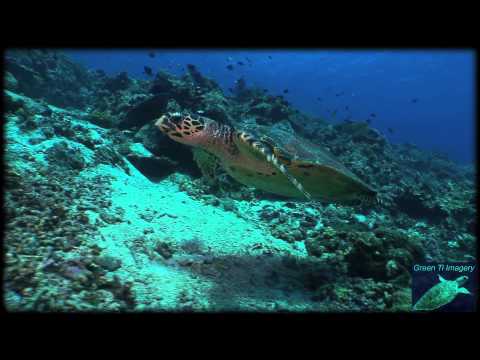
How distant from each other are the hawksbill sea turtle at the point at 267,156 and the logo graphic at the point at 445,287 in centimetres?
206

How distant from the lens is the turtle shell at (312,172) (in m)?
5.22

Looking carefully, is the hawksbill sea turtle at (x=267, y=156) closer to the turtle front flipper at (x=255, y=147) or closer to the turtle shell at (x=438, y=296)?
the turtle front flipper at (x=255, y=147)

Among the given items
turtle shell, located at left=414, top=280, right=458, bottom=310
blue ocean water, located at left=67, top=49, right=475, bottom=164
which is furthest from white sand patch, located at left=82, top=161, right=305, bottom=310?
blue ocean water, located at left=67, top=49, right=475, bottom=164

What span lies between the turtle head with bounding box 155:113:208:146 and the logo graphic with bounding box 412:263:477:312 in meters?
3.91

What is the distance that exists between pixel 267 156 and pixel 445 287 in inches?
112

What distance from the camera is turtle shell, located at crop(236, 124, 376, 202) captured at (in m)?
5.22

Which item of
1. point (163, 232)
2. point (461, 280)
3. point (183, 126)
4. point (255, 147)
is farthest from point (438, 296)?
point (183, 126)

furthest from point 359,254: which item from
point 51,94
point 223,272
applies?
point 51,94

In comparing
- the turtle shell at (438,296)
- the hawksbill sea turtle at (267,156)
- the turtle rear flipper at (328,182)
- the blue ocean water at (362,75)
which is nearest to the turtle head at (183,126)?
the hawksbill sea turtle at (267,156)

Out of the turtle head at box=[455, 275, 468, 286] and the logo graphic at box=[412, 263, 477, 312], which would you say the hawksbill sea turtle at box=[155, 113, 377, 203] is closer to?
the logo graphic at box=[412, 263, 477, 312]
